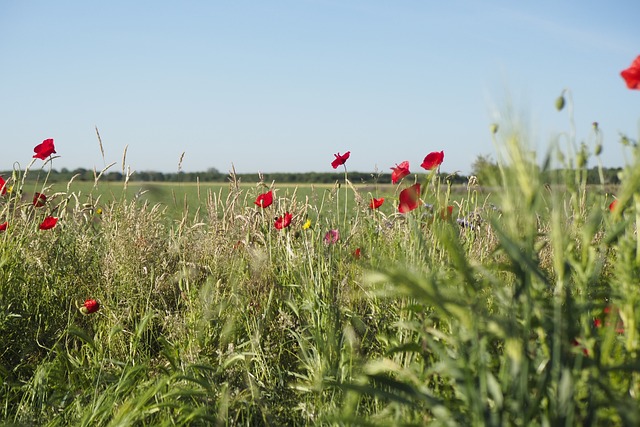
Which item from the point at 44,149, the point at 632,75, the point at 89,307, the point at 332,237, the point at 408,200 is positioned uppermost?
the point at 632,75

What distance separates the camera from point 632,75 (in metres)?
1.82

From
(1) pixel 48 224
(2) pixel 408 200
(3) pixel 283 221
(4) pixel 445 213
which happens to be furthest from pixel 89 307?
(4) pixel 445 213

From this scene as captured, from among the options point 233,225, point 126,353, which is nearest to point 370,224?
point 233,225

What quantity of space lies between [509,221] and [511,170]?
10cm

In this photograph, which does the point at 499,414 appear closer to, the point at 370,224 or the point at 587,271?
the point at 587,271

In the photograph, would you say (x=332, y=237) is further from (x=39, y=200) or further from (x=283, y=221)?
(x=39, y=200)

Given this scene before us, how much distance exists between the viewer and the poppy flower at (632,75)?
1821 mm

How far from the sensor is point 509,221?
131cm

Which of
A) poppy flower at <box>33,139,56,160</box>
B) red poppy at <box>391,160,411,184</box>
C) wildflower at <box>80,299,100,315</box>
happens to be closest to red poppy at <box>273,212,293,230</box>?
red poppy at <box>391,160,411,184</box>

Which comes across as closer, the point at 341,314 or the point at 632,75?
the point at 632,75

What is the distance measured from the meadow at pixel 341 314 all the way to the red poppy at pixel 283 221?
0.04 feet

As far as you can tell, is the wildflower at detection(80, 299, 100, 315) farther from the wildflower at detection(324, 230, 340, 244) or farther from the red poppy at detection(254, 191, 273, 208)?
the wildflower at detection(324, 230, 340, 244)

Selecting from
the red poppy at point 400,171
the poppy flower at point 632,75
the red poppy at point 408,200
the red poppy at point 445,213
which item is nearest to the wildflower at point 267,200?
the red poppy at point 400,171

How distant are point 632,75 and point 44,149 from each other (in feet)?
10.4
